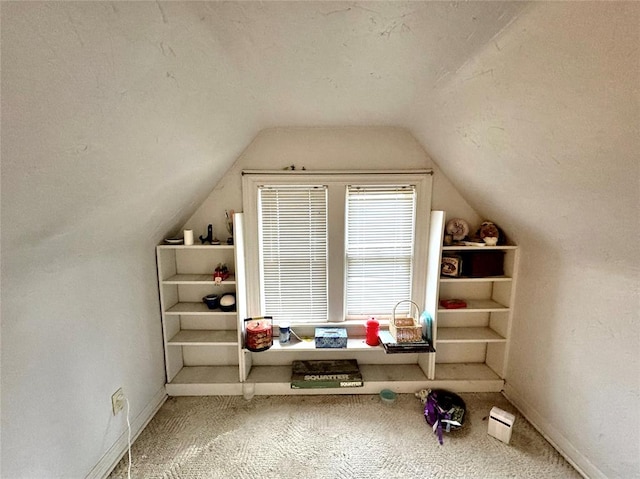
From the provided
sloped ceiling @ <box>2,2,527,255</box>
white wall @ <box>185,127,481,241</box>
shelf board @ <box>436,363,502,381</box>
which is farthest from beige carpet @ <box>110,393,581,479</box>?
white wall @ <box>185,127,481,241</box>

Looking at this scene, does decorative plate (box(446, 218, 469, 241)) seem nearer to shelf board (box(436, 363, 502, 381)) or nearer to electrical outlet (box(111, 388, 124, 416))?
shelf board (box(436, 363, 502, 381))

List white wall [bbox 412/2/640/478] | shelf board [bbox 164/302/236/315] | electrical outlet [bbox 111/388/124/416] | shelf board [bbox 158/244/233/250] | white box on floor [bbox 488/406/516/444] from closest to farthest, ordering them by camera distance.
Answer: white wall [bbox 412/2/640/478]
electrical outlet [bbox 111/388/124/416]
white box on floor [bbox 488/406/516/444]
shelf board [bbox 158/244/233/250]
shelf board [bbox 164/302/236/315]

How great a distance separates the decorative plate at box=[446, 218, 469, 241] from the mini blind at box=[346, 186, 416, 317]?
294 mm

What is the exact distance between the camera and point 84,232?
141 cm

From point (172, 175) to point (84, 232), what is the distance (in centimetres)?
49

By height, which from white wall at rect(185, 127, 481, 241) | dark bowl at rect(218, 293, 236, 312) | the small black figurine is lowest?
dark bowl at rect(218, 293, 236, 312)

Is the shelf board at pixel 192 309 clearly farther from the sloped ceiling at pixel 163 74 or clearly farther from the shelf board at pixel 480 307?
the shelf board at pixel 480 307

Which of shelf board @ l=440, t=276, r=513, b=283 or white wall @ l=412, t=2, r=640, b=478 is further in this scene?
shelf board @ l=440, t=276, r=513, b=283

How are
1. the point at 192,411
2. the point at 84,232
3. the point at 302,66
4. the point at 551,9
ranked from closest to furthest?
the point at 551,9
the point at 302,66
the point at 84,232
the point at 192,411

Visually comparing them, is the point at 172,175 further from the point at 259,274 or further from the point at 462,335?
the point at 462,335

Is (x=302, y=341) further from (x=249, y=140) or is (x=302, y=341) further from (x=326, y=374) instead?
(x=249, y=140)

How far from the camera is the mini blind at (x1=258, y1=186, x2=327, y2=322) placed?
2.35 meters

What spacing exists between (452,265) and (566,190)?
0.99 meters

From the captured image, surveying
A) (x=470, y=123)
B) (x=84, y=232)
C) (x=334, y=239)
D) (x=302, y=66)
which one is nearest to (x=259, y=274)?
(x=334, y=239)
